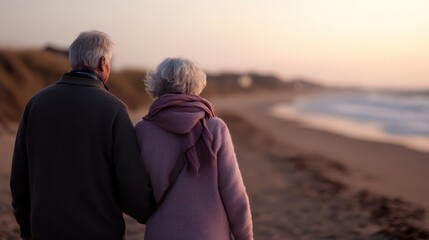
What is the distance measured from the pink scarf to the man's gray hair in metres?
0.37

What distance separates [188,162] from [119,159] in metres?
0.31

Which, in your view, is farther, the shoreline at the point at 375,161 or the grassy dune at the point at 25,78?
the grassy dune at the point at 25,78

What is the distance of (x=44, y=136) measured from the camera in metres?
2.25

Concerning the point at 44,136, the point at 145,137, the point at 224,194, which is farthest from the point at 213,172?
the point at 44,136

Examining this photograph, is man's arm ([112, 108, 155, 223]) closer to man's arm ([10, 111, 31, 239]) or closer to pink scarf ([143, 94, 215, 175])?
pink scarf ([143, 94, 215, 175])

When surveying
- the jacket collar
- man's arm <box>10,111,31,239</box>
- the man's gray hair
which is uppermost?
the man's gray hair

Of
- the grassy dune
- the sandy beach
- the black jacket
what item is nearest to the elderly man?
the black jacket

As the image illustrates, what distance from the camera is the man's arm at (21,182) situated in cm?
236

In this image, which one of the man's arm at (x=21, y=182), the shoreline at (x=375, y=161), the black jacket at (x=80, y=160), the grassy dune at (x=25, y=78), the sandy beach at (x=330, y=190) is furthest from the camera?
the grassy dune at (x=25, y=78)

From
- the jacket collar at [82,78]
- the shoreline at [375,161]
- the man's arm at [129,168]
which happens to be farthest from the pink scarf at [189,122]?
the shoreline at [375,161]

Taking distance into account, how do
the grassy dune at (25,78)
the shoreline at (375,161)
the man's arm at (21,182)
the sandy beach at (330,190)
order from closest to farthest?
1. the man's arm at (21,182)
2. the sandy beach at (330,190)
3. the shoreline at (375,161)
4. the grassy dune at (25,78)

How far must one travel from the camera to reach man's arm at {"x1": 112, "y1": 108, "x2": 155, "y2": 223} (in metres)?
2.23

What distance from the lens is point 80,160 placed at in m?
2.23

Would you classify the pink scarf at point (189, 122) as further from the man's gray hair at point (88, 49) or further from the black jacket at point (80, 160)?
the man's gray hair at point (88, 49)
